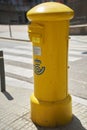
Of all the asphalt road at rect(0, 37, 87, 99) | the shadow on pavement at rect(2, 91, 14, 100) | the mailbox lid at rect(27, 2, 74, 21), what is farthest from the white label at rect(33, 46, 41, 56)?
the asphalt road at rect(0, 37, 87, 99)

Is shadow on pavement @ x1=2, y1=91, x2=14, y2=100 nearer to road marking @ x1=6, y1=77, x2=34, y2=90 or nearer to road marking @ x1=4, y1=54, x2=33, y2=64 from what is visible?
road marking @ x1=6, y1=77, x2=34, y2=90

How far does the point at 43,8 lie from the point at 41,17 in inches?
5.9

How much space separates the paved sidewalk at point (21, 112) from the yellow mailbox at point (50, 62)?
0.53 feet

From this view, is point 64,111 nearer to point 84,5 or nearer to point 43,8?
point 43,8

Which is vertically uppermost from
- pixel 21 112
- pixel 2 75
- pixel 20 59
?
pixel 2 75

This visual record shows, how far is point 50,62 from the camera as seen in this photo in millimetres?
4418

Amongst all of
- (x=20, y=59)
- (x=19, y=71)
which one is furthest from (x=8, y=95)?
(x=20, y=59)

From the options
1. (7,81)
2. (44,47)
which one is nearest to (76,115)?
(44,47)

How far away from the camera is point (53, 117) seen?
179 inches

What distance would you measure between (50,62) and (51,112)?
0.75m

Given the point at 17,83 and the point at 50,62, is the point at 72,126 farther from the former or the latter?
the point at 17,83

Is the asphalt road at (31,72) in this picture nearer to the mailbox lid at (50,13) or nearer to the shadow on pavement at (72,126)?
the shadow on pavement at (72,126)

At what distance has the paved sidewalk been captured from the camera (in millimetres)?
4609

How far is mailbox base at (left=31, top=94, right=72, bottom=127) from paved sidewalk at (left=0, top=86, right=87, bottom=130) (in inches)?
3.7
